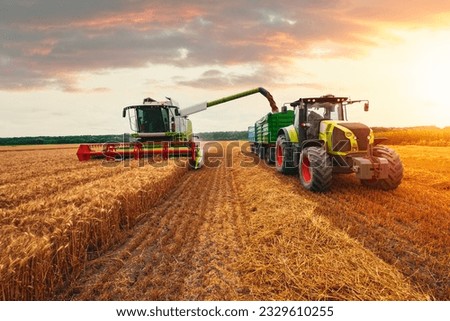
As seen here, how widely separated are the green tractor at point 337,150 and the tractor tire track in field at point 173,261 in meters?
2.47

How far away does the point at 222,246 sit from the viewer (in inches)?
197

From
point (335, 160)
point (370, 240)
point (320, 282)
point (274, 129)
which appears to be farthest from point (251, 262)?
point (274, 129)

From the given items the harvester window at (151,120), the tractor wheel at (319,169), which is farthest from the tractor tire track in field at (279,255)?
the harvester window at (151,120)

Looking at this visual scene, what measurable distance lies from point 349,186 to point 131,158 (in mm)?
9832

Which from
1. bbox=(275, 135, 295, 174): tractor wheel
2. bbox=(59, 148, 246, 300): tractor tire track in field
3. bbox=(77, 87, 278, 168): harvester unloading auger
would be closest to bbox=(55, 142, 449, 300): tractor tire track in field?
bbox=(59, 148, 246, 300): tractor tire track in field

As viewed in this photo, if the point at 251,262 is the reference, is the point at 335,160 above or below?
above

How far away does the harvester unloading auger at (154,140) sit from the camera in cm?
1467

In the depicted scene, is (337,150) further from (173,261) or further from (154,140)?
(154,140)

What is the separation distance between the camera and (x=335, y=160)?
8.42 m

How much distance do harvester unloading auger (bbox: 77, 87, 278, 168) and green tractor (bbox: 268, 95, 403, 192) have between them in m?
6.63

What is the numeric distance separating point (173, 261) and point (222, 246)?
0.87 metres

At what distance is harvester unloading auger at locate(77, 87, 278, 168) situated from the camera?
578 inches

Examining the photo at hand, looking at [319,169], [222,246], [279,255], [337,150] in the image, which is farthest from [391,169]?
[222,246]
